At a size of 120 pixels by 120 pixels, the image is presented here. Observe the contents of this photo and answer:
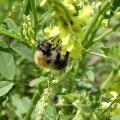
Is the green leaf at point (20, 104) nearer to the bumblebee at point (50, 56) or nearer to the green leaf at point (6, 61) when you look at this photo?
the green leaf at point (6, 61)

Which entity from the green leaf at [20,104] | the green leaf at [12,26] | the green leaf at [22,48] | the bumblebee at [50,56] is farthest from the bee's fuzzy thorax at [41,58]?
the green leaf at [20,104]

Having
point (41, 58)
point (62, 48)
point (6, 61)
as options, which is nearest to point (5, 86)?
point (6, 61)

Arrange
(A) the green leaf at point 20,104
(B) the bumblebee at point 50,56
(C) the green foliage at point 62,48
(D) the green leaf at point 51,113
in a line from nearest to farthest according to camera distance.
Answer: (C) the green foliage at point 62,48 → (B) the bumblebee at point 50,56 → (D) the green leaf at point 51,113 → (A) the green leaf at point 20,104

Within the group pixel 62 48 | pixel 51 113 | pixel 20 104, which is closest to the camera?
pixel 62 48

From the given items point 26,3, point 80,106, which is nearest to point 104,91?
point 26,3

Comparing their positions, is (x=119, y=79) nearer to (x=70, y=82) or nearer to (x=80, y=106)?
(x=70, y=82)

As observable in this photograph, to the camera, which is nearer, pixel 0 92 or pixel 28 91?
pixel 0 92

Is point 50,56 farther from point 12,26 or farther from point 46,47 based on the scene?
point 12,26
